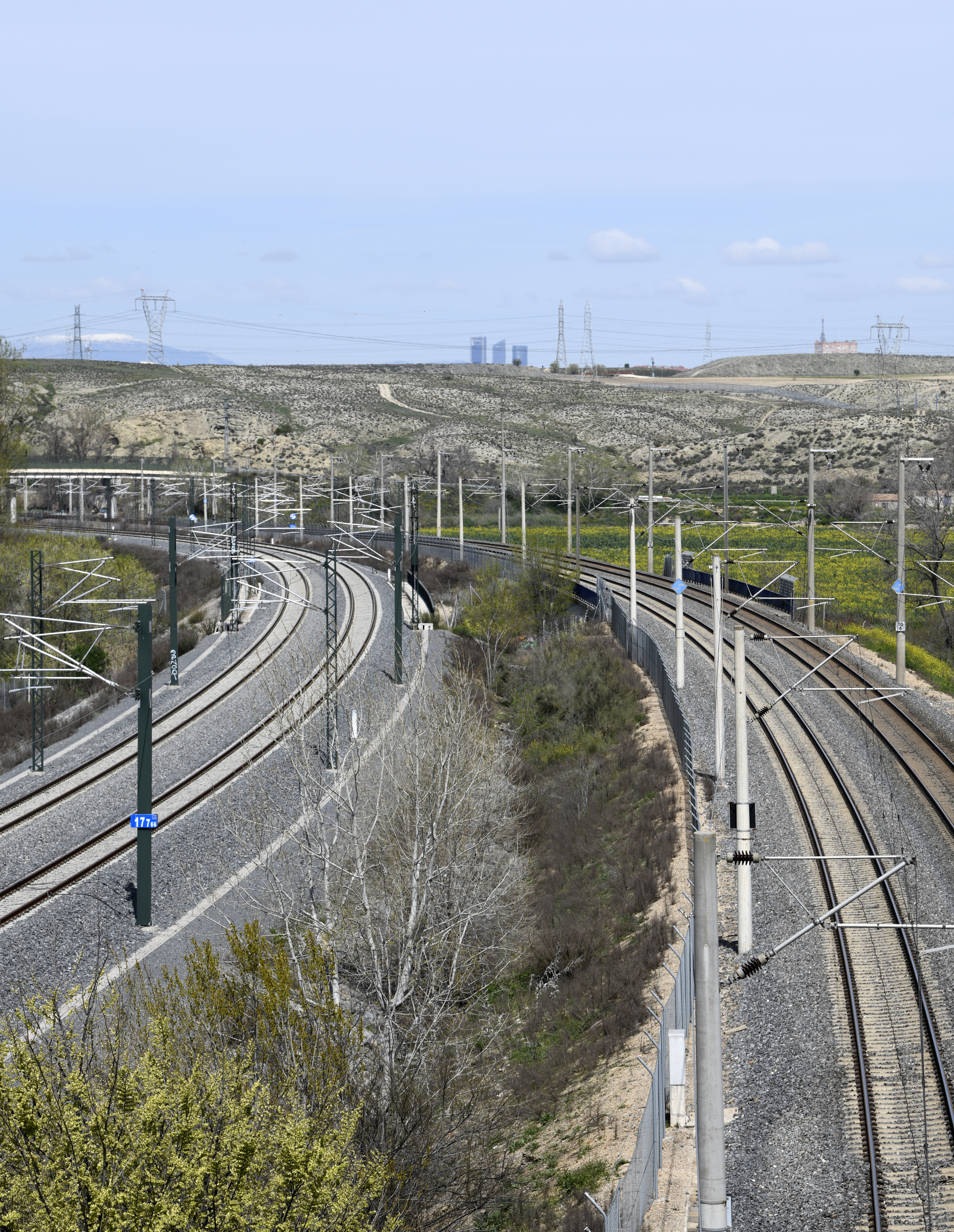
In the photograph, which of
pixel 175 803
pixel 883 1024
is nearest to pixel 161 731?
pixel 175 803

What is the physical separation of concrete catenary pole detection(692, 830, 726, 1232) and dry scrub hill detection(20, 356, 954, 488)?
88.6 m

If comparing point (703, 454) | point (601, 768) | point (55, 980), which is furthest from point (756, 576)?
point (703, 454)

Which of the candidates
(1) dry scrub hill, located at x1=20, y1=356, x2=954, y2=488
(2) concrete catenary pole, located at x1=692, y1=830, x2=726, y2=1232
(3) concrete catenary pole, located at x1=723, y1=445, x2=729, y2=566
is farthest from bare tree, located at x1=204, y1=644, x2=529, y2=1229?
(1) dry scrub hill, located at x1=20, y1=356, x2=954, y2=488

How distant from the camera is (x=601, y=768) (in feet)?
114

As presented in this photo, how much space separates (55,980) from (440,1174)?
9937 mm

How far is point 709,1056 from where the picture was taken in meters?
9.24

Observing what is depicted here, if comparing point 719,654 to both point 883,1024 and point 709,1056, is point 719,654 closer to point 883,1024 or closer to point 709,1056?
point 883,1024

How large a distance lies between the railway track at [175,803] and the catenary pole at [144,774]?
2.08m

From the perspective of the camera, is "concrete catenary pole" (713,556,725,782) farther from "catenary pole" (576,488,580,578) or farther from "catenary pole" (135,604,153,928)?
"catenary pole" (576,488,580,578)

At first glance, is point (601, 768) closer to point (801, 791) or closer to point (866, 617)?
point (801, 791)

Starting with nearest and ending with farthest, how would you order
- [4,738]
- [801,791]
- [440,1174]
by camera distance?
[440,1174] → [801,791] → [4,738]

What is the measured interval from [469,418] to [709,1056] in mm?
151241

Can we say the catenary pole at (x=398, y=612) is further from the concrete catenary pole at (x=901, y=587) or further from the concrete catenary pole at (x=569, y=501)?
the concrete catenary pole at (x=569, y=501)

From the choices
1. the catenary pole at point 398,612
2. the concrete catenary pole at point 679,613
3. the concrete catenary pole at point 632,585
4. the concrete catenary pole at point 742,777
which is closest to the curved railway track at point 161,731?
the catenary pole at point 398,612
